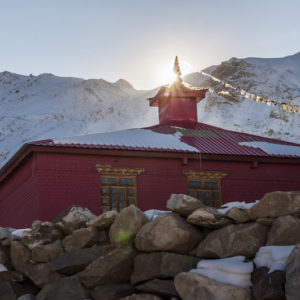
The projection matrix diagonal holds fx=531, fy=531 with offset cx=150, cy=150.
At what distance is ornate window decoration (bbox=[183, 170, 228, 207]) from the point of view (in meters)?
18.2

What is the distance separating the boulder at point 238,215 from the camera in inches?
331

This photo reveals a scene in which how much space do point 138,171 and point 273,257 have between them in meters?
10.4

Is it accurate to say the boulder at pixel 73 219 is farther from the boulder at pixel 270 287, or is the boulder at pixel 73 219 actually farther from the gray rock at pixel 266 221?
the boulder at pixel 270 287

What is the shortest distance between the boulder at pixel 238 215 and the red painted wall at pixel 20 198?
892cm

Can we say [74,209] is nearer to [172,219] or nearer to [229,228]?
[172,219]

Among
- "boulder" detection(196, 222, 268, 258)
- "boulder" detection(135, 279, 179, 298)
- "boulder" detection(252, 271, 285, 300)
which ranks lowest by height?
"boulder" detection(135, 279, 179, 298)

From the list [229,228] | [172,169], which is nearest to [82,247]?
[229,228]

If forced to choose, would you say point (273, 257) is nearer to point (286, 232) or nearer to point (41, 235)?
point (286, 232)

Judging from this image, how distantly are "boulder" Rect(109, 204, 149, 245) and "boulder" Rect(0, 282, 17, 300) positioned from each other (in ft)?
8.43

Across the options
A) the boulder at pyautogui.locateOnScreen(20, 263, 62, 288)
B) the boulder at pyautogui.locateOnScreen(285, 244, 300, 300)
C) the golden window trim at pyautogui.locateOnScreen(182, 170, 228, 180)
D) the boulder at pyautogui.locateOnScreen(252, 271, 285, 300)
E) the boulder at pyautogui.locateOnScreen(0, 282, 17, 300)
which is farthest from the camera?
the golden window trim at pyautogui.locateOnScreen(182, 170, 228, 180)

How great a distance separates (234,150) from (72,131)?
101m

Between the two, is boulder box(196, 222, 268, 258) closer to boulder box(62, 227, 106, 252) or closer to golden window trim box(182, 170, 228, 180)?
boulder box(62, 227, 106, 252)

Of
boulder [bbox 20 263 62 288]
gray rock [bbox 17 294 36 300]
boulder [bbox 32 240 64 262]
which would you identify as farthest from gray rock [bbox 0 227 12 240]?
gray rock [bbox 17 294 36 300]

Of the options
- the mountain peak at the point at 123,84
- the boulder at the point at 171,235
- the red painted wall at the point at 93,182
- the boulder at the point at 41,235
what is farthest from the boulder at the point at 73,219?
the mountain peak at the point at 123,84
